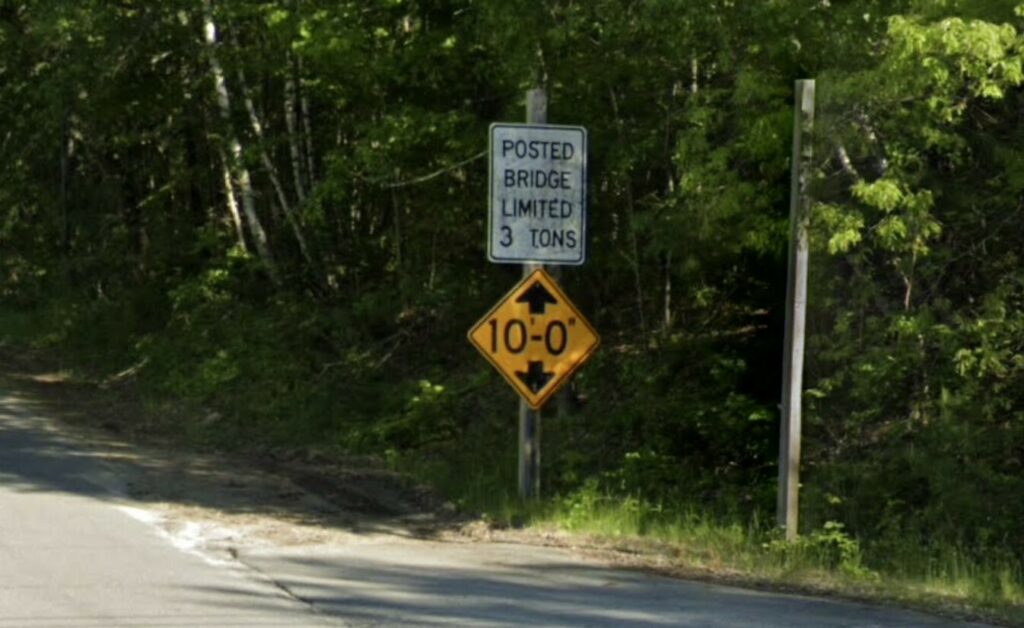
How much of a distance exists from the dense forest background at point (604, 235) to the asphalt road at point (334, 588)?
3.36m

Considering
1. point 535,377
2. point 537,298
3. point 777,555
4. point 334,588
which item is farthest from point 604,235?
point 334,588

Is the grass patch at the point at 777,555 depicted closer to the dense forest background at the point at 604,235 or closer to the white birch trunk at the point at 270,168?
the dense forest background at the point at 604,235

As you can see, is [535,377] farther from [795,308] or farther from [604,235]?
[604,235]

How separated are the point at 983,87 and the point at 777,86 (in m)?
2.99

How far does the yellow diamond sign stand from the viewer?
15.4 m

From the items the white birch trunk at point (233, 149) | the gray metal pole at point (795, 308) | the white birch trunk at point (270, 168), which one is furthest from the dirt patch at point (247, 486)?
the white birch trunk at point (233, 149)

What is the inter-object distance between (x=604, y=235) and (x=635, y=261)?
3.21 feet

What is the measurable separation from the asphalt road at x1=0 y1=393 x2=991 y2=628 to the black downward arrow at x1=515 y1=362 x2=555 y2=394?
217 cm

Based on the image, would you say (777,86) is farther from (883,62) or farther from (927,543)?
(927,543)

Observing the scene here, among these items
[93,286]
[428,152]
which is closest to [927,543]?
[428,152]

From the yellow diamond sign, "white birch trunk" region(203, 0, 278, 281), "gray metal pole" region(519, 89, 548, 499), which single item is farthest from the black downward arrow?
"white birch trunk" region(203, 0, 278, 281)

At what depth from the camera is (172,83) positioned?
29547 mm

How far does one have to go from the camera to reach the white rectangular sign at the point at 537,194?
51.0ft

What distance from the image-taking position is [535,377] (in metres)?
15.6
